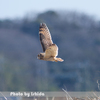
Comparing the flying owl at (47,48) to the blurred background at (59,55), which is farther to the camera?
the blurred background at (59,55)

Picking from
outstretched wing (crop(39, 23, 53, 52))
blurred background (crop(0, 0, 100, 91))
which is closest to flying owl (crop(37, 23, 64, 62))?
outstretched wing (crop(39, 23, 53, 52))

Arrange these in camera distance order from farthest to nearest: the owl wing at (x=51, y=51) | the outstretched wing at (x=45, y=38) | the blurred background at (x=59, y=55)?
the blurred background at (x=59, y=55) < the outstretched wing at (x=45, y=38) < the owl wing at (x=51, y=51)

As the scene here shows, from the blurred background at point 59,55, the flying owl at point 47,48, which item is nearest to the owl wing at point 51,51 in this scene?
the flying owl at point 47,48

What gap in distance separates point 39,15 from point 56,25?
140cm

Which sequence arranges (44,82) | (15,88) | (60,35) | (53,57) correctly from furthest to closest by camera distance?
(60,35)
(44,82)
(15,88)
(53,57)

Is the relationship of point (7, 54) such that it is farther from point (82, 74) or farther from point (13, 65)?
point (82, 74)

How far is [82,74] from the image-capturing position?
24219mm

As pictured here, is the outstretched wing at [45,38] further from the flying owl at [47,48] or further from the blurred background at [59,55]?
the blurred background at [59,55]

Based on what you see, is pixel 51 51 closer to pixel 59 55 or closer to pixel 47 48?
pixel 47 48

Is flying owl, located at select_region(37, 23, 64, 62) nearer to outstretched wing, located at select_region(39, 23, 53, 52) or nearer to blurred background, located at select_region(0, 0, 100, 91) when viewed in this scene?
outstretched wing, located at select_region(39, 23, 53, 52)

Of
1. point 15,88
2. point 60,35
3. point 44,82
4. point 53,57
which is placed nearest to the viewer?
point 53,57

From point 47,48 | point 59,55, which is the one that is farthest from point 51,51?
point 59,55

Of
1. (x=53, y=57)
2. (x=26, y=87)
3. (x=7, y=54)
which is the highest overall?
(x=53, y=57)

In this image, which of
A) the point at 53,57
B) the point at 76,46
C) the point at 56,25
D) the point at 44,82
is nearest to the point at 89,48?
the point at 76,46
